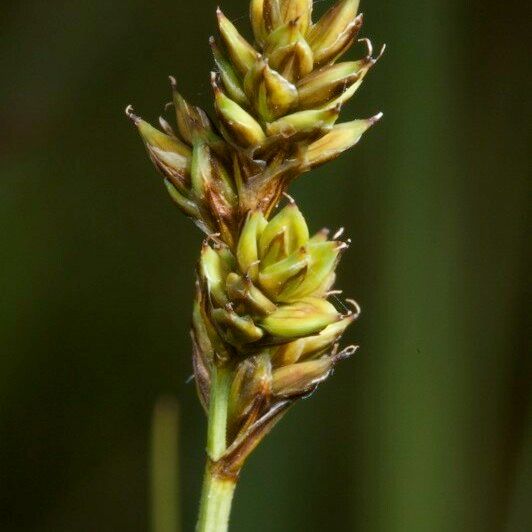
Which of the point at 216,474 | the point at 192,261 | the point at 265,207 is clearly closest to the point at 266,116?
the point at 265,207

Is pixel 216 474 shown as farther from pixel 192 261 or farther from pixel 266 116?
pixel 192 261

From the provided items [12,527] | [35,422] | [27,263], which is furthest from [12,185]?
[12,527]

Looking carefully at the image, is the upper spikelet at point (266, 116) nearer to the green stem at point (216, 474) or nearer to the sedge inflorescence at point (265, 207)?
the sedge inflorescence at point (265, 207)

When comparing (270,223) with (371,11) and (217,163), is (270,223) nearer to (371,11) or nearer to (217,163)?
(217,163)

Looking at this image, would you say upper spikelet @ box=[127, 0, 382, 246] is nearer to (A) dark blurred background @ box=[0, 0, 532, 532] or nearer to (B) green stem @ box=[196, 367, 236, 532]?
(B) green stem @ box=[196, 367, 236, 532]

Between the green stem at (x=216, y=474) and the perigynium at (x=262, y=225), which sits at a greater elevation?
the perigynium at (x=262, y=225)

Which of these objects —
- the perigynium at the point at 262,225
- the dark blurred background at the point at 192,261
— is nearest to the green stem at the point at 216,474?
the perigynium at the point at 262,225

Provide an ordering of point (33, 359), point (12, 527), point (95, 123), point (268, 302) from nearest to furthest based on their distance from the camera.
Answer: point (268, 302)
point (12, 527)
point (33, 359)
point (95, 123)

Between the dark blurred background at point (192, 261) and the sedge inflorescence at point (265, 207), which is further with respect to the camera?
the dark blurred background at point (192, 261)
